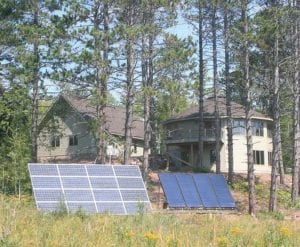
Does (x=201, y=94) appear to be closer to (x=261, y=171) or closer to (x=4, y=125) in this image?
(x=261, y=171)

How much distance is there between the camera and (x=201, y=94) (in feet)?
136

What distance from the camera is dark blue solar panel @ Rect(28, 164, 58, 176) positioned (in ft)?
65.1

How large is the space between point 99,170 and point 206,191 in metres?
6.34

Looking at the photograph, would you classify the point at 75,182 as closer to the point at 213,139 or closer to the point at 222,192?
the point at 222,192

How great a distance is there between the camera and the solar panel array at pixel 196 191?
24.0m

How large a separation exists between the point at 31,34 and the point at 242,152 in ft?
91.6

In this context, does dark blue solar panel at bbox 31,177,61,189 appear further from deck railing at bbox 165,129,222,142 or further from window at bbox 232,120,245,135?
window at bbox 232,120,245,135

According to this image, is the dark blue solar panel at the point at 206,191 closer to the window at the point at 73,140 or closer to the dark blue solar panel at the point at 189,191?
the dark blue solar panel at the point at 189,191

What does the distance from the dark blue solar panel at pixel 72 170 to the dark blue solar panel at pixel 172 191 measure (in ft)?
15.7

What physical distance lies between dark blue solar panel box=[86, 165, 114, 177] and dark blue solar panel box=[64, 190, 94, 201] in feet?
4.54

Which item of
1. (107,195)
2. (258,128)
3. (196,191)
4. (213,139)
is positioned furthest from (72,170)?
(258,128)

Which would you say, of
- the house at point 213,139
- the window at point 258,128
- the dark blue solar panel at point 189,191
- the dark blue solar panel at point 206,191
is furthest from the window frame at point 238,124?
the dark blue solar panel at point 189,191

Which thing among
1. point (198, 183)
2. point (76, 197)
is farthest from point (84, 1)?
point (76, 197)

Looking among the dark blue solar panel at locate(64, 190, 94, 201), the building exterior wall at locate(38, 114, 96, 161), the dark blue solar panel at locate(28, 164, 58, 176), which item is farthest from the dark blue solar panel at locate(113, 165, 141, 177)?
the building exterior wall at locate(38, 114, 96, 161)
